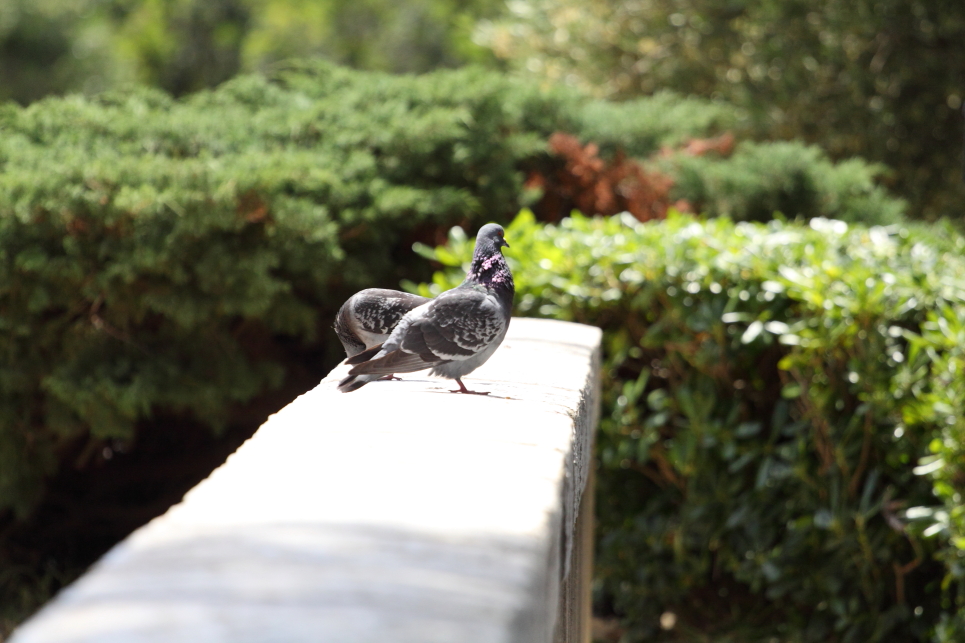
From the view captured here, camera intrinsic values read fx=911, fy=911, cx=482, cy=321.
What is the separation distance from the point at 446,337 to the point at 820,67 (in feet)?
28.8

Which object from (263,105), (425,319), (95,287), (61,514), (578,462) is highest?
(263,105)

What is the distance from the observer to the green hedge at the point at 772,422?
348 cm

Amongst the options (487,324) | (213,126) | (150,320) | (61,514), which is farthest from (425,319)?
(61,514)

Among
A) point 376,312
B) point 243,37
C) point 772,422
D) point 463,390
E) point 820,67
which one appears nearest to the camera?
point 463,390

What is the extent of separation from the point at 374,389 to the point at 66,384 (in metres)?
2.31

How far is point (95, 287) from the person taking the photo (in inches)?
158

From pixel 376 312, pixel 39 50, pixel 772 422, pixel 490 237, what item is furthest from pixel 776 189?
pixel 39 50

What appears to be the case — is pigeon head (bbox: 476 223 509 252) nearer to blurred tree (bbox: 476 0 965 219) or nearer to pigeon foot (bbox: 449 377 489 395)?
pigeon foot (bbox: 449 377 489 395)

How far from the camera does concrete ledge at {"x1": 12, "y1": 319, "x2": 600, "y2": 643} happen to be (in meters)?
1.03

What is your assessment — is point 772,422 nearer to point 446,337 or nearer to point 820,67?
point 446,337

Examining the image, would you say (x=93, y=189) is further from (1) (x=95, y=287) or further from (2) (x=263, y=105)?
(2) (x=263, y=105)

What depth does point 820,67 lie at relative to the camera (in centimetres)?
962

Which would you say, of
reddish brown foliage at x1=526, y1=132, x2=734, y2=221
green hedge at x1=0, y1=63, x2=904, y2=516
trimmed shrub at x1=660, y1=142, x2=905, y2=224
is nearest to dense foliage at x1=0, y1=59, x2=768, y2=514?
green hedge at x1=0, y1=63, x2=904, y2=516

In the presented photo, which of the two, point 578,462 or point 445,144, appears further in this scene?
point 445,144
